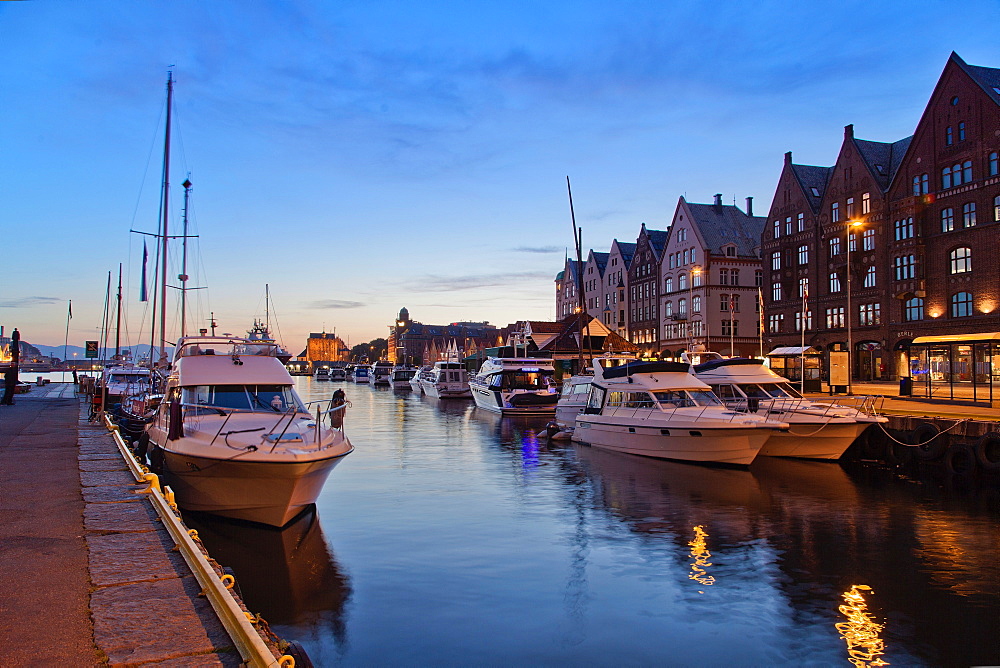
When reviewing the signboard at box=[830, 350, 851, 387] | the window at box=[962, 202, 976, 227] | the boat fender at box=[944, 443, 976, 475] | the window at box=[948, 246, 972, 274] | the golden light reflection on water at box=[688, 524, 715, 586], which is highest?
the window at box=[962, 202, 976, 227]

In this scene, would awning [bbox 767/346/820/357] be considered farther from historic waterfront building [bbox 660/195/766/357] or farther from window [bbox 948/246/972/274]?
historic waterfront building [bbox 660/195/766/357]

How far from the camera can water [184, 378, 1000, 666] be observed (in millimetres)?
9828

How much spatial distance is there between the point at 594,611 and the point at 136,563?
22.0ft

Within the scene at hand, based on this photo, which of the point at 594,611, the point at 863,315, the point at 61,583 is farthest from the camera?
the point at 863,315

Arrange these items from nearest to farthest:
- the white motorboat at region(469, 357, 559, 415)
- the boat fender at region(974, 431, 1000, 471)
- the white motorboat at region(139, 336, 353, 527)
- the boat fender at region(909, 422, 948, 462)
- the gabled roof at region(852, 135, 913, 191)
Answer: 1. the white motorboat at region(139, 336, 353, 527)
2. the boat fender at region(974, 431, 1000, 471)
3. the boat fender at region(909, 422, 948, 462)
4. the white motorboat at region(469, 357, 559, 415)
5. the gabled roof at region(852, 135, 913, 191)

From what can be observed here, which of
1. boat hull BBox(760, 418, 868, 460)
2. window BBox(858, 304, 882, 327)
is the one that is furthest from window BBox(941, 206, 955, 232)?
boat hull BBox(760, 418, 868, 460)

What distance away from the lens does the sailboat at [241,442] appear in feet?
46.0

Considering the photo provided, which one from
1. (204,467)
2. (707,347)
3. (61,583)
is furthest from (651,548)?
(707,347)

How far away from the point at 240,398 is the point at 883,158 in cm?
6036

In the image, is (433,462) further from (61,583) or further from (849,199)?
(849,199)

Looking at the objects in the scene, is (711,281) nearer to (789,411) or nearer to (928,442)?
(789,411)

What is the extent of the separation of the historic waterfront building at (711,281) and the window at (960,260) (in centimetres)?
2622

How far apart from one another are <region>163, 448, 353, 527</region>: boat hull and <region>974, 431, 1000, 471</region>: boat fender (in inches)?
759

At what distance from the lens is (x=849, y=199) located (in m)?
58.6
